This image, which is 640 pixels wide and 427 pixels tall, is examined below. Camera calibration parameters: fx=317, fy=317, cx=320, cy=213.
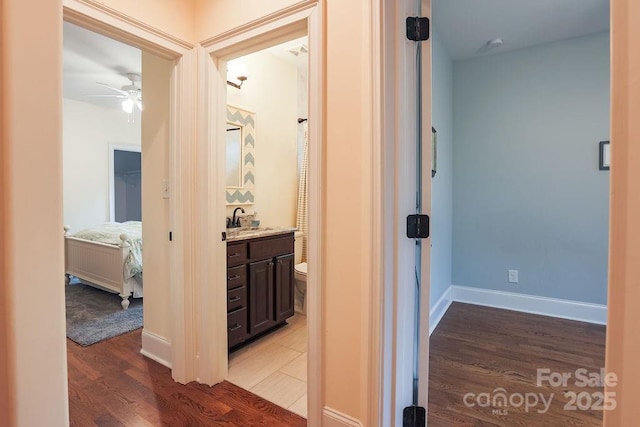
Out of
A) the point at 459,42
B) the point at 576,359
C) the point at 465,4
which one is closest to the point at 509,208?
the point at 576,359

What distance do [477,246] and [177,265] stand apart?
3056mm

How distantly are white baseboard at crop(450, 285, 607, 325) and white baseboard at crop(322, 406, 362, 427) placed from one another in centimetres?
256

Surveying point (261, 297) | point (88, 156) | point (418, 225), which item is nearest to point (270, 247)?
point (261, 297)

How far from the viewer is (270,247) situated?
2.66 meters

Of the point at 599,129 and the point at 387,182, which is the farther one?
the point at 599,129

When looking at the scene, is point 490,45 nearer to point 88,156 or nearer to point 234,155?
point 234,155

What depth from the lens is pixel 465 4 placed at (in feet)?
8.16

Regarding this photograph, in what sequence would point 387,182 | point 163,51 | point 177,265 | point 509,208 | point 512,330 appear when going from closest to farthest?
point 387,182 → point 163,51 → point 177,265 → point 512,330 → point 509,208

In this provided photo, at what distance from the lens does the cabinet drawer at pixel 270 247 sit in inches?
98.3

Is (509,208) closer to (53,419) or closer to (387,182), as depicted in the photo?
(387,182)

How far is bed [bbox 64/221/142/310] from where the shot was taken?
3.37m

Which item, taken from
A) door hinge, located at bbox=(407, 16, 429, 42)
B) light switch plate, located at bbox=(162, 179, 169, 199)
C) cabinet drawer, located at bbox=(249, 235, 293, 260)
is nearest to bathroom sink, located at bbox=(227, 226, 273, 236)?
cabinet drawer, located at bbox=(249, 235, 293, 260)

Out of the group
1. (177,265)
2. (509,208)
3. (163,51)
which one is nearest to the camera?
(163,51)

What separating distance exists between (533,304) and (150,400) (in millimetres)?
3502
